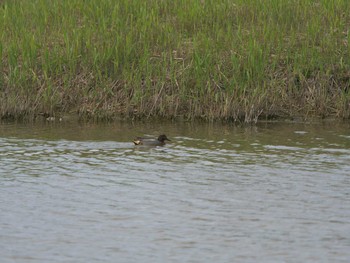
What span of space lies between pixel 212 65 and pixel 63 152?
4.07 m

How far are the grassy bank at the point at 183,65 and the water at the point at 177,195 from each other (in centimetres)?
81

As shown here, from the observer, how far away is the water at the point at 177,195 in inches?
301

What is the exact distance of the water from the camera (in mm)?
7641

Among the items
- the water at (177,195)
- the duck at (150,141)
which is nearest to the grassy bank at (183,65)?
the water at (177,195)

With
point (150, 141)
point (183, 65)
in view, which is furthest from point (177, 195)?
point (183, 65)

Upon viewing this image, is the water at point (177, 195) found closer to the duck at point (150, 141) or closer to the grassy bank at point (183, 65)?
the duck at point (150, 141)

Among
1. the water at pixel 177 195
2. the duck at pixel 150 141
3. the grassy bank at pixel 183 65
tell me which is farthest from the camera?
the grassy bank at pixel 183 65

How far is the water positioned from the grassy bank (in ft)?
2.67

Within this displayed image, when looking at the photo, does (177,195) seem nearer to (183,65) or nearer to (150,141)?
(150,141)

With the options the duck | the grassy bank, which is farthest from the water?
the grassy bank

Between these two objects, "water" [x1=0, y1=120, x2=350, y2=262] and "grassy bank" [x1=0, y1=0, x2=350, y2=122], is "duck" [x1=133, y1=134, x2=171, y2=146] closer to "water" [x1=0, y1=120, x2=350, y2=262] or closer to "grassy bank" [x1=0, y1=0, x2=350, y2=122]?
"water" [x1=0, y1=120, x2=350, y2=262]

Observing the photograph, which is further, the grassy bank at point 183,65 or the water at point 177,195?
the grassy bank at point 183,65

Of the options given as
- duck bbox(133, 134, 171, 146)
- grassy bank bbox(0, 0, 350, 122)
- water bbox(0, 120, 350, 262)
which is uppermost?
grassy bank bbox(0, 0, 350, 122)

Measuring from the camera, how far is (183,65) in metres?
15.4
